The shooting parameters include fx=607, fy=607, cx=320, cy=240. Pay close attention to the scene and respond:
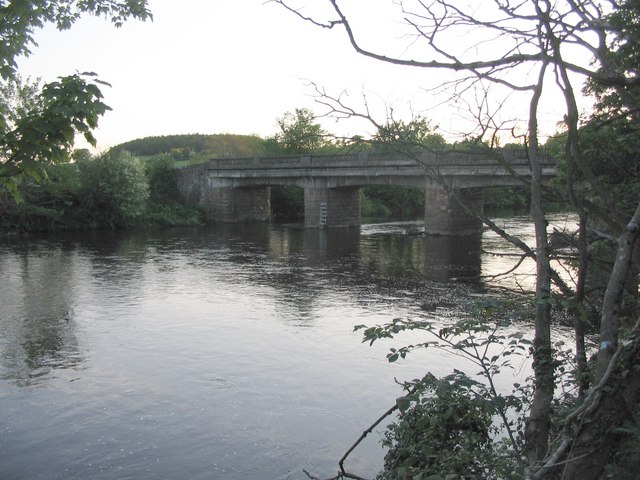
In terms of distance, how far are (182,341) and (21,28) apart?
27.8ft

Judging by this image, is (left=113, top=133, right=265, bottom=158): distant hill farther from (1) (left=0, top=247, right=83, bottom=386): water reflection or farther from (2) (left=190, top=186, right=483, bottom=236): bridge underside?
(1) (left=0, top=247, right=83, bottom=386): water reflection

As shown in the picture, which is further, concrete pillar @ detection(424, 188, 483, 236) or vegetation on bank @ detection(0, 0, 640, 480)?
concrete pillar @ detection(424, 188, 483, 236)

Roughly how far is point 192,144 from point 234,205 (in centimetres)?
4566

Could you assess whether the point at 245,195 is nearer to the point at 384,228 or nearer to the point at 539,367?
the point at 384,228

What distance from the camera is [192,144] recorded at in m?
92.3

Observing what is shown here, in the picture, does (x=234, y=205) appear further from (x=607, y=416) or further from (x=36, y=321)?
(x=607, y=416)

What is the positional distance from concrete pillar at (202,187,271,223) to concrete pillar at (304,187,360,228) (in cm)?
793

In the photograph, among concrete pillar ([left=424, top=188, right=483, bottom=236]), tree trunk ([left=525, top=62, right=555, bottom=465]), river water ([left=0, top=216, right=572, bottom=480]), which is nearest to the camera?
tree trunk ([left=525, top=62, right=555, bottom=465])

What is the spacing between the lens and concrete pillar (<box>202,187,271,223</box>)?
49.6 metres

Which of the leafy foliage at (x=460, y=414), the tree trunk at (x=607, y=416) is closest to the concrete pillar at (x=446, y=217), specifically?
the leafy foliage at (x=460, y=414)

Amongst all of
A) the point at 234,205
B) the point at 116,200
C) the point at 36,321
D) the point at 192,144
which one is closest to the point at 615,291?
the point at 36,321

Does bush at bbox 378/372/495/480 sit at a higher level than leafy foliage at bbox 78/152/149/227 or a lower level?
lower

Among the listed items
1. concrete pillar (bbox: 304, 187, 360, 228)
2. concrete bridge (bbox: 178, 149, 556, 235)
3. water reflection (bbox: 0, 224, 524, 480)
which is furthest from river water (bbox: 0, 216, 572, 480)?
concrete pillar (bbox: 304, 187, 360, 228)

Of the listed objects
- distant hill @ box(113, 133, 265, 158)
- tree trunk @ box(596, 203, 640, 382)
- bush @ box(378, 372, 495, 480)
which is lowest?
bush @ box(378, 372, 495, 480)
